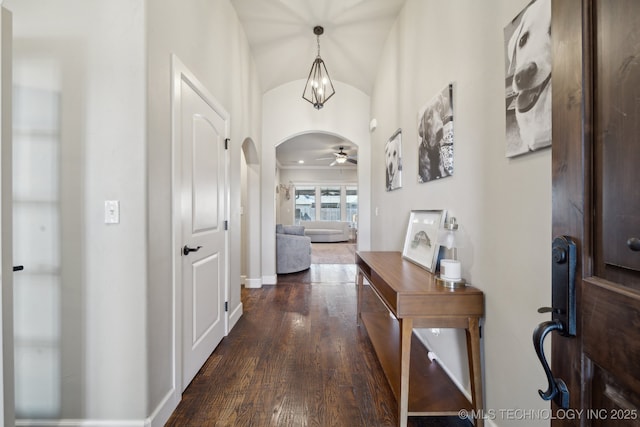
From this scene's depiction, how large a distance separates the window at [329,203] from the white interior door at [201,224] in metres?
8.40

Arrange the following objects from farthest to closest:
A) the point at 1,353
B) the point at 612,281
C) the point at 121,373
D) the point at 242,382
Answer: the point at 242,382 < the point at 121,373 < the point at 1,353 < the point at 612,281

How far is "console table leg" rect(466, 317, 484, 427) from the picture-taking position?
138cm

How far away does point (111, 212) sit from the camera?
4.75ft

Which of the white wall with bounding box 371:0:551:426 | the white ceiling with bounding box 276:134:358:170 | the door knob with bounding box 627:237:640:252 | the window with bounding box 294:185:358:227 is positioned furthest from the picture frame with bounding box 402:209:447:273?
the window with bounding box 294:185:358:227

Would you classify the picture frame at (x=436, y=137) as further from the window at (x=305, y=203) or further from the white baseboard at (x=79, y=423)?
the window at (x=305, y=203)

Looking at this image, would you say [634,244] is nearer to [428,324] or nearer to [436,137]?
[428,324]

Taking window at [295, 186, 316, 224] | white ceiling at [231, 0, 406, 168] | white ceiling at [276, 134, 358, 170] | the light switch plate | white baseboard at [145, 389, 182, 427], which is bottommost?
white baseboard at [145, 389, 182, 427]

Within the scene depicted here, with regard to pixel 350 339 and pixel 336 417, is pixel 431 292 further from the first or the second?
pixel 350 339

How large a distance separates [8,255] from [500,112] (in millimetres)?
2169

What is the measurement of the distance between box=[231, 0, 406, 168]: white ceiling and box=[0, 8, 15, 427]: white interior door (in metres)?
2.41

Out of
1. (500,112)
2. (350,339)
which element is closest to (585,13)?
(500,112)

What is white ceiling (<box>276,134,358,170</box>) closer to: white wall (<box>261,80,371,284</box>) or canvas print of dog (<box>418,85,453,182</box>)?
white wall (<box>261,80,371,284</box>)

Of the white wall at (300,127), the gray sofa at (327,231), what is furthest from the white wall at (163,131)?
the gray sofa at (327,231)

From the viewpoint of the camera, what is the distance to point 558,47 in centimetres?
60
